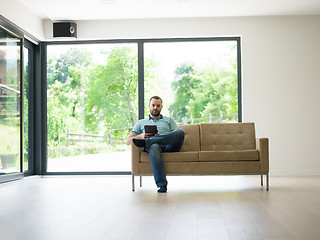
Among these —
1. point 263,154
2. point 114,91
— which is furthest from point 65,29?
point 263,154

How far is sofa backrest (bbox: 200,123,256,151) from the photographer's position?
18.8 ft

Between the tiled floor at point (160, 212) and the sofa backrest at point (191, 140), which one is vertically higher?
the sofa backrest at point (191, 140)

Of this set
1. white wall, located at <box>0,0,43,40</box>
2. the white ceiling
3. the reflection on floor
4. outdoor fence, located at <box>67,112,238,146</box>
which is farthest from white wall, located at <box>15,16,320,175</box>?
the reflection on floor

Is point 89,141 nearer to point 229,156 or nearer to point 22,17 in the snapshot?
point 22,17

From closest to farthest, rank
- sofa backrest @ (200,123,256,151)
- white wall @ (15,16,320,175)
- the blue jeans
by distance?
the blue jeans → sofa backrest @ (200,123,256,151) → white wall @ (15,16,320,175)

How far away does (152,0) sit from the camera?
6.41 meters

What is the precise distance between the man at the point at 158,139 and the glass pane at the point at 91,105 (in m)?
2.03

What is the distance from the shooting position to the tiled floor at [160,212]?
2.71m

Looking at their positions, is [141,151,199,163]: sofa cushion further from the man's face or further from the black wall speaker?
the black wall speaker

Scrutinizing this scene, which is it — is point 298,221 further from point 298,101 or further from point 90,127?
point 90,127

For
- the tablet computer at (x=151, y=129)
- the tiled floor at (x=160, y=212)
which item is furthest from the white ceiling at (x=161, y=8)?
the tiled floor at (x=160, y=212)

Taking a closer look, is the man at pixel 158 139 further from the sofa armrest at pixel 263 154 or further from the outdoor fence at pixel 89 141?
the outdoor fence at pixel 89 141

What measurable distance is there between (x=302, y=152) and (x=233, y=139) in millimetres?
2033

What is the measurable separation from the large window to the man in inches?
76.1
